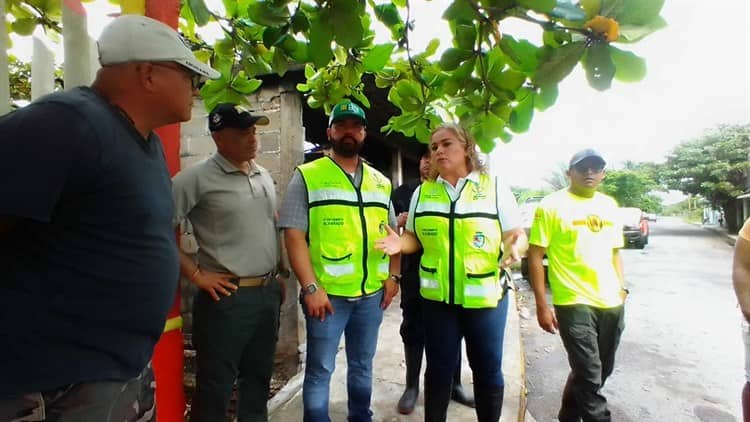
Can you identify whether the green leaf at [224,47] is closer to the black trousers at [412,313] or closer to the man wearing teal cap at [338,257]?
the man wearing teal cap at [338,257]

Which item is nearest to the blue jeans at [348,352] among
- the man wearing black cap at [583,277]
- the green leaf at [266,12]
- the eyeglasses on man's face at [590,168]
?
the man wearing black cap at [583,277]

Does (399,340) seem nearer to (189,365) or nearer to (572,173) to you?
(189,365)

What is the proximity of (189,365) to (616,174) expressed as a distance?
31.8m

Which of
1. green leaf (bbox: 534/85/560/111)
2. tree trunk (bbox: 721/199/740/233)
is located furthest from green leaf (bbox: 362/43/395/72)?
tree trunk (bbox: 721/199/740/233)

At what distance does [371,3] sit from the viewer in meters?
1.65

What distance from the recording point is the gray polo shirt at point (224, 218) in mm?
1973

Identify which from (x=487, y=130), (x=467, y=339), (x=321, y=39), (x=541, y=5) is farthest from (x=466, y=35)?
(x=467, y=339)

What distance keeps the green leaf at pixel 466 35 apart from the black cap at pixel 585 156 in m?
1.68

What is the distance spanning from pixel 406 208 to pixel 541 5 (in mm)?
2369

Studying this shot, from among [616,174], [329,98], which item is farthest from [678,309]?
[616,174]

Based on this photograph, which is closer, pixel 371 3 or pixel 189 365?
pixel 371 3

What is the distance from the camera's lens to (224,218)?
2.00m

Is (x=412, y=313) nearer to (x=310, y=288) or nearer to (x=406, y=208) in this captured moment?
(x=406, y=208)

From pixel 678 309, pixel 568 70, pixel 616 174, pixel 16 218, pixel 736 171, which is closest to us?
pixel 16 218
